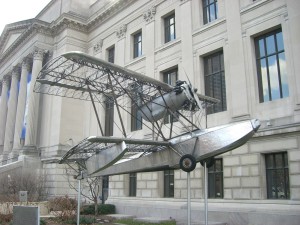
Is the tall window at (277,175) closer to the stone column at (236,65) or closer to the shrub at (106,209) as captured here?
the stone column at (236,65)

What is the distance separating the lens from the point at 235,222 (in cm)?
1991

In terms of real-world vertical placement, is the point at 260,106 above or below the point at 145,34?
below


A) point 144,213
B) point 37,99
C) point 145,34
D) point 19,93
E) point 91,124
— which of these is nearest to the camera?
point 144,213

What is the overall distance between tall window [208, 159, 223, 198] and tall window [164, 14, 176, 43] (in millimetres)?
11761

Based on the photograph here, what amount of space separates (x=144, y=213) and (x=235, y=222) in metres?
8.00

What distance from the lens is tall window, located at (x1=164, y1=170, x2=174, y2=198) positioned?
25603mm

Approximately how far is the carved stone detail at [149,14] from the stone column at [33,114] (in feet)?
47.2

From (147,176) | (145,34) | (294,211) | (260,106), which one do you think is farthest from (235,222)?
(145,34)

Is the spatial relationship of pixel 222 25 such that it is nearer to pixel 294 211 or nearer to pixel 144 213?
pixel 294 211

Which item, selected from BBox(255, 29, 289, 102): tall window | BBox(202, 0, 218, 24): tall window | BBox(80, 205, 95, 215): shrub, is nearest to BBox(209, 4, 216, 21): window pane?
BBox(202, 0, 218, 24): tall window

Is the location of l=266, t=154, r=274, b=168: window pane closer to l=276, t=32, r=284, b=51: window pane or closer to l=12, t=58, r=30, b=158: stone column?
l=276, t=32, r=284, b=51: window pane

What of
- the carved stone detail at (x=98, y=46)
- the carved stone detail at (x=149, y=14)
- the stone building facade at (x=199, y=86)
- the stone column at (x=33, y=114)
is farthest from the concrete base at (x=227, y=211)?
the carved stone detail at (x=98, y=46)

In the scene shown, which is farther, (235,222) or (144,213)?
(144,213)

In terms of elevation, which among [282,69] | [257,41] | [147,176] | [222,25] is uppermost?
[222,25]
